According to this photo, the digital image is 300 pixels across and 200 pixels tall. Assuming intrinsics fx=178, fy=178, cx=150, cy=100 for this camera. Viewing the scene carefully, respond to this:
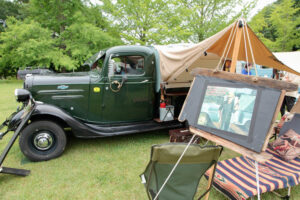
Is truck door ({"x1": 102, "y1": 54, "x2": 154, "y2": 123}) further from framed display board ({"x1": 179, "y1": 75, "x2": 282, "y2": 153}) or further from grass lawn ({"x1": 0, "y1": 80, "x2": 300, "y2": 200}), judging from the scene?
framed display board ({"x1": 179, "y1": 75, "x2": 282, "y2": 153})

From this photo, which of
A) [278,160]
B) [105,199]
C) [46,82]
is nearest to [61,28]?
[46,82]

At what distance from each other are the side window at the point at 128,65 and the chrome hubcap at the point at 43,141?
5.60ft

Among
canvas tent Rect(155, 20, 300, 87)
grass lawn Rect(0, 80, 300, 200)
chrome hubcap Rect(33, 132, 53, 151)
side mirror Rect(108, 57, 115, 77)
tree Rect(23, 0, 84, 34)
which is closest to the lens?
grass lawn Rect(0, 80, 300, 200)

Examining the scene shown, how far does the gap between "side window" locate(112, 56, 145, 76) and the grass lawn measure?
1.54 m

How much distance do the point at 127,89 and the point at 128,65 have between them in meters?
0.51

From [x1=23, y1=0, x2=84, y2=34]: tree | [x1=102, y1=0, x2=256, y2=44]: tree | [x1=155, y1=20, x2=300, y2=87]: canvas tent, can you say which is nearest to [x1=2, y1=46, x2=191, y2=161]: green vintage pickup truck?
[x1=155, y1=20, x2=300, y2=87]: canvas tent

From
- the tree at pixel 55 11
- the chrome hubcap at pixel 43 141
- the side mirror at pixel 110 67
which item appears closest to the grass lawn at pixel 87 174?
the chrome hubcap at pixel 43 141

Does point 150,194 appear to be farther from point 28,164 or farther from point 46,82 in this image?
point 46,82

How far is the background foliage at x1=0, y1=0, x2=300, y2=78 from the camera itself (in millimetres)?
10695

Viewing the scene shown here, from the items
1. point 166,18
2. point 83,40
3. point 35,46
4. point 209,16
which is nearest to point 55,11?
point 83,40

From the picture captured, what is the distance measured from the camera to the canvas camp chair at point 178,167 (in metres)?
1.57

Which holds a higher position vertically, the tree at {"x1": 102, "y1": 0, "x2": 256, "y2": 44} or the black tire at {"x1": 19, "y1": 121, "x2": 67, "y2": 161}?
the tree at {"x1": 102, "y1": 0, "x2": 256, "y2": 44}

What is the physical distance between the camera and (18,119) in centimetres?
302

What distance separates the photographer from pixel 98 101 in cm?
362
